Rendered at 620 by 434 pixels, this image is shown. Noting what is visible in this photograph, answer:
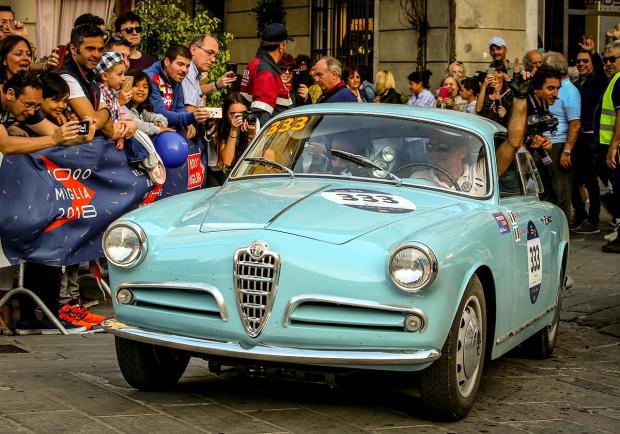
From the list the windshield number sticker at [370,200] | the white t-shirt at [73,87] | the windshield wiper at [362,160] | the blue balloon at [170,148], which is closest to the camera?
the windshield number sticker at [370,200]

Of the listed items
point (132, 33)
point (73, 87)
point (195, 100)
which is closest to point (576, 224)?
point (195, 100)

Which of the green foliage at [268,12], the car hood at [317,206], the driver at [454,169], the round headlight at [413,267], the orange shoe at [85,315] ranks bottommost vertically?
the orange shoe at [85,315]

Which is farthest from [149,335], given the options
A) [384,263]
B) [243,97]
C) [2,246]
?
[243,97]

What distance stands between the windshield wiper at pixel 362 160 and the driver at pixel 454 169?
0.42 ft

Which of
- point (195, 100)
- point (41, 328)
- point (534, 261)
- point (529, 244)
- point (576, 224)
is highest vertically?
point (195, 100)

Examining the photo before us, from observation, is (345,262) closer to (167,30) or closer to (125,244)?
(125,244)

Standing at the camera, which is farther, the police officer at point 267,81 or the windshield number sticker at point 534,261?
the police officer at point 267,81

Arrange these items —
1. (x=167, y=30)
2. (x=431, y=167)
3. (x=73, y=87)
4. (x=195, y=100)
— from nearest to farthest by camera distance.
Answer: (x=431, y=167), (x=73, y=87), (x=195, y=100), (x=167, y=30)

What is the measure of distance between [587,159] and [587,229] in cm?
89

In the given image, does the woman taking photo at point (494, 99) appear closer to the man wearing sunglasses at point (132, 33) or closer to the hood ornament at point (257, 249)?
the man wearing sunglasses at point (132, 33)

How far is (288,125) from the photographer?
7.84 meters

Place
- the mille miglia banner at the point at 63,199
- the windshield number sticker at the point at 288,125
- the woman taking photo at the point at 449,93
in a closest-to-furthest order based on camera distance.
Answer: the windshield number sticker at the point at 288,125, the mille miglia banner at the point at 63,199, the woman taking photo at the point at 449,93

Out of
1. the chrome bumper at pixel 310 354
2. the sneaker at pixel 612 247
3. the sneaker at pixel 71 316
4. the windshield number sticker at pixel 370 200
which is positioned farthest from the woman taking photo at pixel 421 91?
the chrome bumper at pixel 310 354

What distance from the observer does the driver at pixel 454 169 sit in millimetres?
7238
